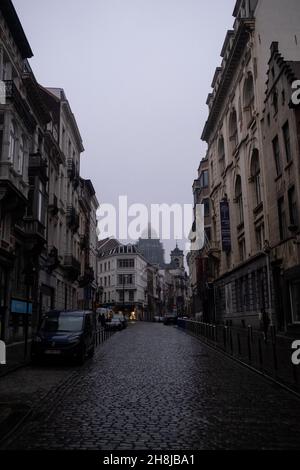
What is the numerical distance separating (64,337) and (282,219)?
16167 millimetres

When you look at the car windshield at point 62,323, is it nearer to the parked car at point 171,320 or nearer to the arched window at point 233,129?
the arched window at point 233,129

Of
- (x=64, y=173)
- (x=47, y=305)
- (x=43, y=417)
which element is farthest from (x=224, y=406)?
(x=64, y=173)

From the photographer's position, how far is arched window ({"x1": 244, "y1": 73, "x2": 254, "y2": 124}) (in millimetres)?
35125

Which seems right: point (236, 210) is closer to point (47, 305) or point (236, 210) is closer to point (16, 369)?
point (47, 305)

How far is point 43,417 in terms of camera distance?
758cm

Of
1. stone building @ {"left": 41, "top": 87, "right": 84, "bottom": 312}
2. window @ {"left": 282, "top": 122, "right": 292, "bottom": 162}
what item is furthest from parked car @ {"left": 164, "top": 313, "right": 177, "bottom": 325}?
window @ {"left": 282, "top": 122, "right": 292, "bottom": 162}

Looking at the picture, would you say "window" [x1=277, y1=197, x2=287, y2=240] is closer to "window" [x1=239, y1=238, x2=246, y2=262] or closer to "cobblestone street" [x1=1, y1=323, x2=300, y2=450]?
"window" [x1=239, y1=238, x2=246, y2=262]

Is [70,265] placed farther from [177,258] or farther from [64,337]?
[177,258]

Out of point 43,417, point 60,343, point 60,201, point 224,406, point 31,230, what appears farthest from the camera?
point 60,201

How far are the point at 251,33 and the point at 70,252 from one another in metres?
24.4

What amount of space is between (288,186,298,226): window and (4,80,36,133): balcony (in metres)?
14.6

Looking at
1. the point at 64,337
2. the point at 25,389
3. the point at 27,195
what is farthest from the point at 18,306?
the point at 25,389

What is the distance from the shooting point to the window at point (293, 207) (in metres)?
23.8

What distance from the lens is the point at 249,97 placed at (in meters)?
36.0
